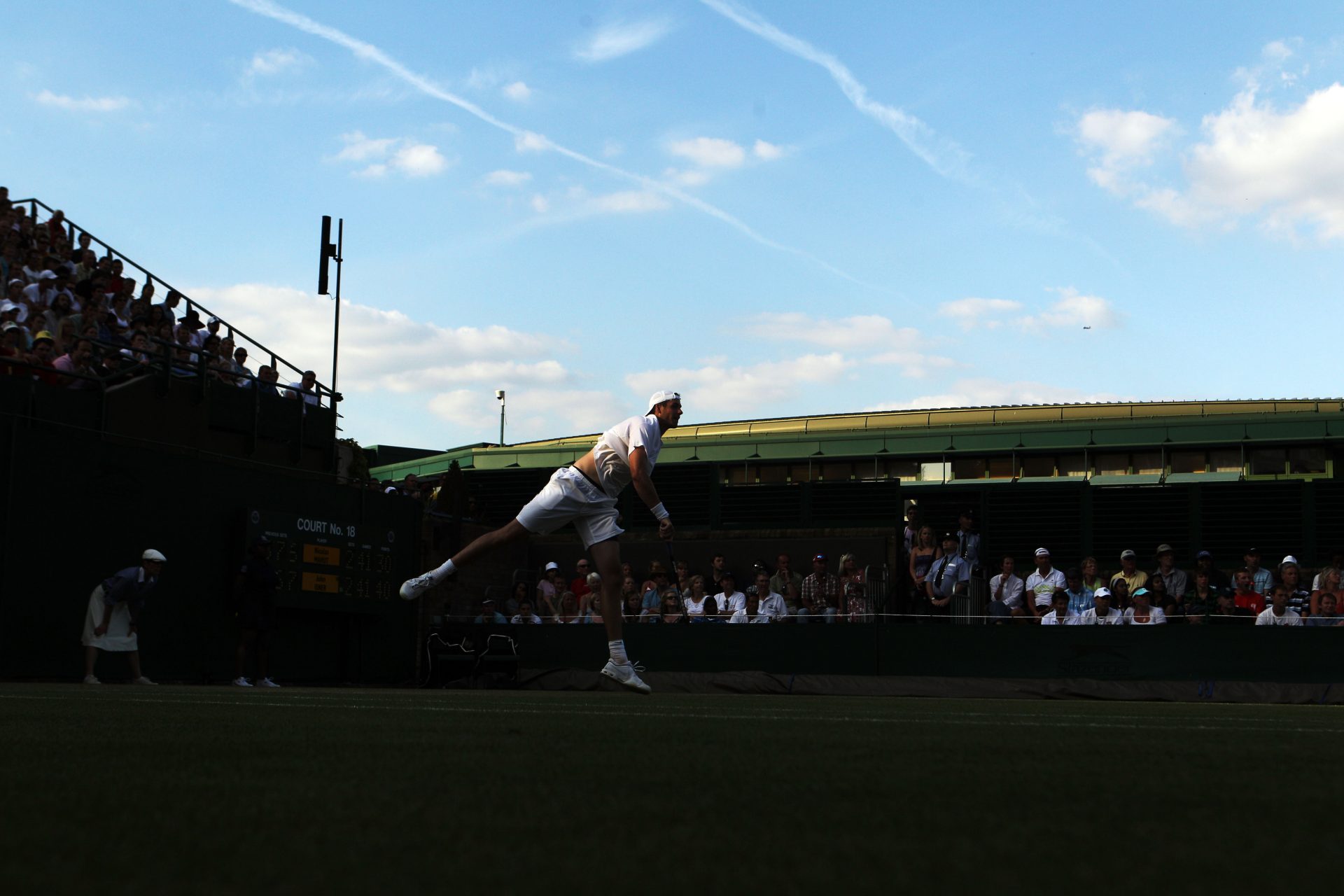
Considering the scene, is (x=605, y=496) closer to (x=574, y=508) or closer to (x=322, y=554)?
(x=574, y=508)

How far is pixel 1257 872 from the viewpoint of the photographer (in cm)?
221

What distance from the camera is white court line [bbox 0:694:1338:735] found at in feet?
19.4

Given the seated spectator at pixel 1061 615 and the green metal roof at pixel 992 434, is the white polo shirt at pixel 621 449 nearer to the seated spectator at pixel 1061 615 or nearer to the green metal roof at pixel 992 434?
the seated spectator at pixel 1061 615

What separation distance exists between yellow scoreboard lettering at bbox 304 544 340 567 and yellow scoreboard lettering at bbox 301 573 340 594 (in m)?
0.17

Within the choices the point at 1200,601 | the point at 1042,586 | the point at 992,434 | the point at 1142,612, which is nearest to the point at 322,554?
the point at 1042,586

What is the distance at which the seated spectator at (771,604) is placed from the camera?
65.0ft

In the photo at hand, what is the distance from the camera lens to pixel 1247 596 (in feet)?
56.2

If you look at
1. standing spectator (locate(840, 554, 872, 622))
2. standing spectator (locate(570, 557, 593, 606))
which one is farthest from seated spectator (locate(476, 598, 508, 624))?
standing spectator (locate(840, 554, 872, 622))

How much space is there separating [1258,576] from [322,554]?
12631 millimetres

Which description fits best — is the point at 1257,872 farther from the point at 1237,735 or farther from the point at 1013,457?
the point at 1013,457

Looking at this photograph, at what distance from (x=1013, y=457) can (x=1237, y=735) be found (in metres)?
26.4

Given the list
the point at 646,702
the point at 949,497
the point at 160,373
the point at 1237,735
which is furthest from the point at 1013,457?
the point at 1237,735

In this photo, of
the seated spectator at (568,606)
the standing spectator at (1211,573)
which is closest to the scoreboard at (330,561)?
the seated spectator at (568,606)

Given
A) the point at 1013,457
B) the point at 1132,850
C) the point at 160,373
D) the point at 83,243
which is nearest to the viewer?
the point at 1132,850
